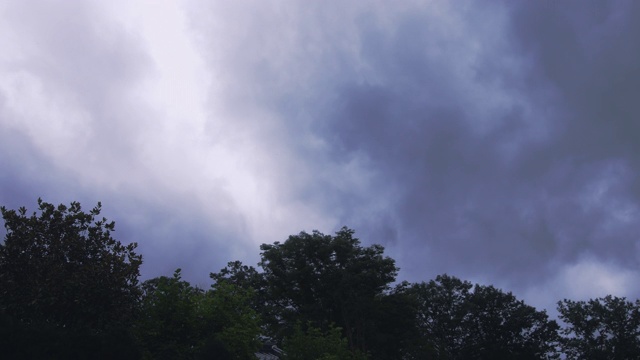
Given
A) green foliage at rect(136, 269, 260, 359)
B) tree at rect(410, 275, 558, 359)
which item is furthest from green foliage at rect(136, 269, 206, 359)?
tree at rect(410, 275, 558, 359)

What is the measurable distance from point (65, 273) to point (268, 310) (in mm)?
30526

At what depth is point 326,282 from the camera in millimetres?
57469

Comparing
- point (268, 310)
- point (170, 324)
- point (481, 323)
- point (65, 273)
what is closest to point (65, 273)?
point (65, 273)

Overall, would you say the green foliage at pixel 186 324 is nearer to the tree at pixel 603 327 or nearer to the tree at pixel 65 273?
the tree at pixel 65 273

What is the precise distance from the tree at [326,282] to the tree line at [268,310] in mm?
122

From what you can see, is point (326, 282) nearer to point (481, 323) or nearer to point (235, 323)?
point (235, 323)

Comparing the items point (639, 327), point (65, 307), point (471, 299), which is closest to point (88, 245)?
point (65, 307)

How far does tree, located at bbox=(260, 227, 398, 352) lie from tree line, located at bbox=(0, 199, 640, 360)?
0.12m

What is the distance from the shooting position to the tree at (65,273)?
2945 centimetres

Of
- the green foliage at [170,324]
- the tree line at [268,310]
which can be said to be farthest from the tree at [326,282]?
the green foliage at [170,324]

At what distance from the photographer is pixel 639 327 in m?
77.7

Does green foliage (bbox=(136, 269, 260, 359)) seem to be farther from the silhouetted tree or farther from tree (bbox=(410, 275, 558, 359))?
tree (bbox=(410, 275, 558, 359))

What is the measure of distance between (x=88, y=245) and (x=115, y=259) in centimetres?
184

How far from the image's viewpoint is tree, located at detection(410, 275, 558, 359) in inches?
3081
